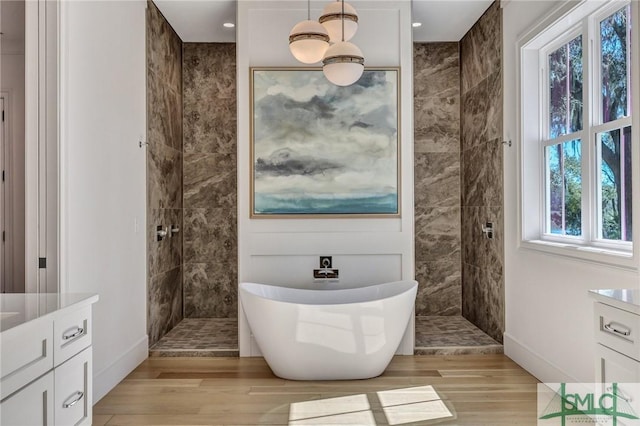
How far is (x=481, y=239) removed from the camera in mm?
4355

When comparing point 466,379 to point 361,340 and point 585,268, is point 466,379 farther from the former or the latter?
point 585,268

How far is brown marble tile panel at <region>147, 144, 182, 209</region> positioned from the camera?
3.97 meters

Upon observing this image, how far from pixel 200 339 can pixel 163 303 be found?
0.50 m

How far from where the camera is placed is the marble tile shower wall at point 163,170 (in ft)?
13.0

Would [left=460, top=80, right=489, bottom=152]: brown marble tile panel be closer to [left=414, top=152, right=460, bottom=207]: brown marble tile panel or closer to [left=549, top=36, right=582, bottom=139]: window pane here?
[left=414, top=152, right=460, bottom=207]: brown marble tile panel

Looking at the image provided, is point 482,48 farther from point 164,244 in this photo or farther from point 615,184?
point 164,244

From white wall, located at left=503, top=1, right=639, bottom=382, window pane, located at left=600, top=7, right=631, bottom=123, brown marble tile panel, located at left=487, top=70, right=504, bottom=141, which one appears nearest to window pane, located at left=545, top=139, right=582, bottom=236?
white wall, located at left=503, top=1, right=639, bottom=382

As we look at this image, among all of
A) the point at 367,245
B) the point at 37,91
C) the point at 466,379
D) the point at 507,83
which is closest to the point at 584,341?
the point at 466,379

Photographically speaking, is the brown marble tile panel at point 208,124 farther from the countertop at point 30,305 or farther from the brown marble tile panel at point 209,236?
the countertop at point 30,305

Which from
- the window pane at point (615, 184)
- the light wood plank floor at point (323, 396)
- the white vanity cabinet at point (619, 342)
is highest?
the window pane at point (615, 184)

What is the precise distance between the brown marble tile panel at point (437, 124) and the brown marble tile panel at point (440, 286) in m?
1.16

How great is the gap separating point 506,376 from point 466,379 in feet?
0.97

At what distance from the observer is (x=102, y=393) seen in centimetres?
298

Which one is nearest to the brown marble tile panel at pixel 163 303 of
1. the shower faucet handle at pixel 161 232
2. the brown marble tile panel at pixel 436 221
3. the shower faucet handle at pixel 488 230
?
the shower faucet handle at pixel 161 232
